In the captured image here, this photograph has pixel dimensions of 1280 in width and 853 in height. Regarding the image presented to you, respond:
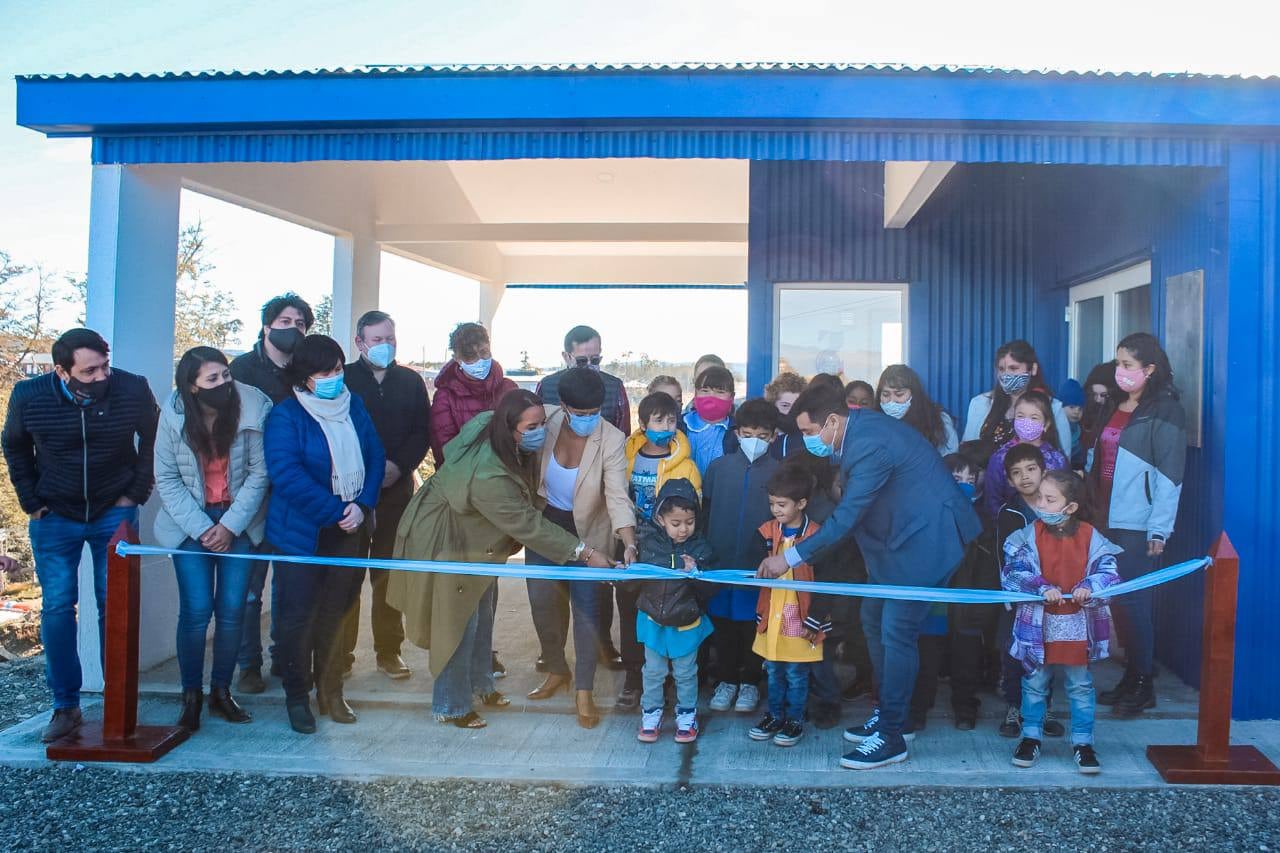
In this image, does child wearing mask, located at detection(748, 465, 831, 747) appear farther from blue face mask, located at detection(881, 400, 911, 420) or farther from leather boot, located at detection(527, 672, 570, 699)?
leather boot, located at detection(527, 672, 570, 699)

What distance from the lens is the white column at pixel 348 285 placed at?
834 cm

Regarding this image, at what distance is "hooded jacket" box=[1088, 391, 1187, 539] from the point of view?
4.29 metres

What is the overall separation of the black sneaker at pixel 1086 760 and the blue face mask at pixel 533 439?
2606mm

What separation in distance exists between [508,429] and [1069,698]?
261cm

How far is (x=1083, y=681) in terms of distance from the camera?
12.7 feet

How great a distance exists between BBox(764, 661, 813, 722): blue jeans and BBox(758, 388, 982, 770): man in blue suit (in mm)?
331

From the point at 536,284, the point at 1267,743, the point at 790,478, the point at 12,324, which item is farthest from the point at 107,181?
the point at 12,324

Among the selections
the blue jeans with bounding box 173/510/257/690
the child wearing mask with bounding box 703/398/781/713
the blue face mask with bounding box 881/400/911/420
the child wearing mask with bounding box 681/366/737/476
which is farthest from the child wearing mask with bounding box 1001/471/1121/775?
the blue jeans with bounding box 173/510/257/690

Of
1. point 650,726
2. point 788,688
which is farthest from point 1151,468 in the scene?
point 650,726

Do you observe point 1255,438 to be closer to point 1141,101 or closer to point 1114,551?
point 1114,551

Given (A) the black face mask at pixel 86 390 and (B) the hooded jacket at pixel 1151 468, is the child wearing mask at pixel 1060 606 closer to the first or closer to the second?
(B) the hooded jacket at pixel 1151 468

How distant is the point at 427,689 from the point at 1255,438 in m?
4.19

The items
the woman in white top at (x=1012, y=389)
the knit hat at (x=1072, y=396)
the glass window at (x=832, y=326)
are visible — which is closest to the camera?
the woman in white top at (x=1012, y=389)

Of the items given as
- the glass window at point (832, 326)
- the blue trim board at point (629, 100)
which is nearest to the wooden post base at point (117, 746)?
the blue trim board at point (629, 100)
